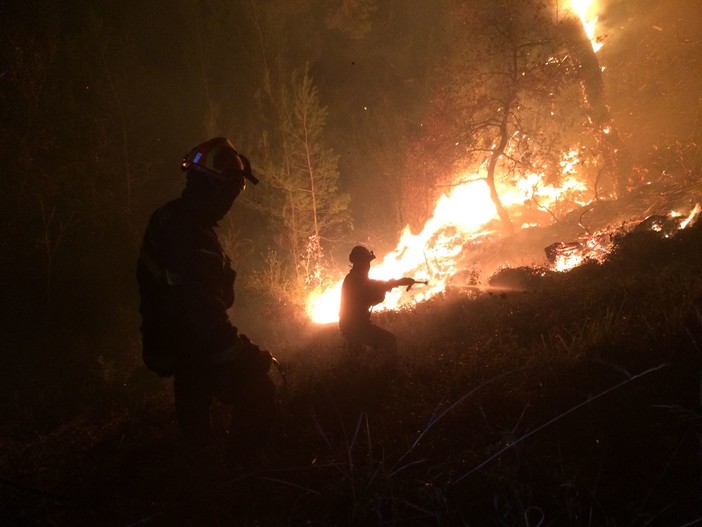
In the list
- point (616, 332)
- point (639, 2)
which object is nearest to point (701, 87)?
point (639, 2)

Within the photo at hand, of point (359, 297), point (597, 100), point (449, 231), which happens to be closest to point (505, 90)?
point (597, 100)

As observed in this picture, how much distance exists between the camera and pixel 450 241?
19.1 metres

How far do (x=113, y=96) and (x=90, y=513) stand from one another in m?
14.5

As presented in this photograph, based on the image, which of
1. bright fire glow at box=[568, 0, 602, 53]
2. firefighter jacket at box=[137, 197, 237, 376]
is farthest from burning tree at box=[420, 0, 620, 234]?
firefighter jacket at box=[137, 197, 237, 376]

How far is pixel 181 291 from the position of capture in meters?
2.61

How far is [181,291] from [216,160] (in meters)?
0.96

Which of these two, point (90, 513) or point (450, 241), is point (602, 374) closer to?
point (90, 513)

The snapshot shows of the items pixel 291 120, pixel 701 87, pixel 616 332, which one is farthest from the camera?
pixel 701 87

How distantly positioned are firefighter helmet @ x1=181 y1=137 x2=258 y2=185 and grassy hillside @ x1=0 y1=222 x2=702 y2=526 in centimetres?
187

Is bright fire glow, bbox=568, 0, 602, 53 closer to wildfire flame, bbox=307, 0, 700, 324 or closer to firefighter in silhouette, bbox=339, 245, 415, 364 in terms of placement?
wildfire flame, bbox=307, 0, 700, 324

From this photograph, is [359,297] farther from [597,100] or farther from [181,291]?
[597,100]

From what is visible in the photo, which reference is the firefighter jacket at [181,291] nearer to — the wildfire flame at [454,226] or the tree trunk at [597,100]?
the wildfire flame at [454,226]

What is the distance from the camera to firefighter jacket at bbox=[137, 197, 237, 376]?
2611mm

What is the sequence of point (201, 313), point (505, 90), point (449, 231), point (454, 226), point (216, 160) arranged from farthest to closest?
point (454, 226)
point (449, 231)
point (505, 90)
point (216, 160)
point (201, 313)
